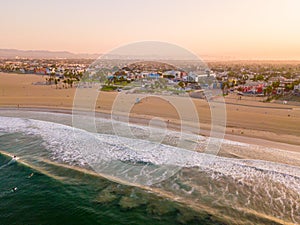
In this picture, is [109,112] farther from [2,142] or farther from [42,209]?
[42,209]

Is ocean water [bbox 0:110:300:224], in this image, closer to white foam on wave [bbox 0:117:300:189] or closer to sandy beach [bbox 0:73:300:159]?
white foam on wave [bbox 0:117:300:189]

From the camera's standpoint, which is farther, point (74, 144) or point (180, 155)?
point (74, 144)

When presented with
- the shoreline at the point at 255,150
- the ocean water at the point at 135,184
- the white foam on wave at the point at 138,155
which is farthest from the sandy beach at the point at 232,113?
the ocean water at the point at 135,184

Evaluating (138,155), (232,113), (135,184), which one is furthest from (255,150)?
(232,113)

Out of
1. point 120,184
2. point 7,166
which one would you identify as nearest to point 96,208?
point 120,184

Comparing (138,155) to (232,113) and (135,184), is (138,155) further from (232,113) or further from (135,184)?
(232,113)

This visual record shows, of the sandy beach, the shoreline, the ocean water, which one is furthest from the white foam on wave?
the sandy beach
